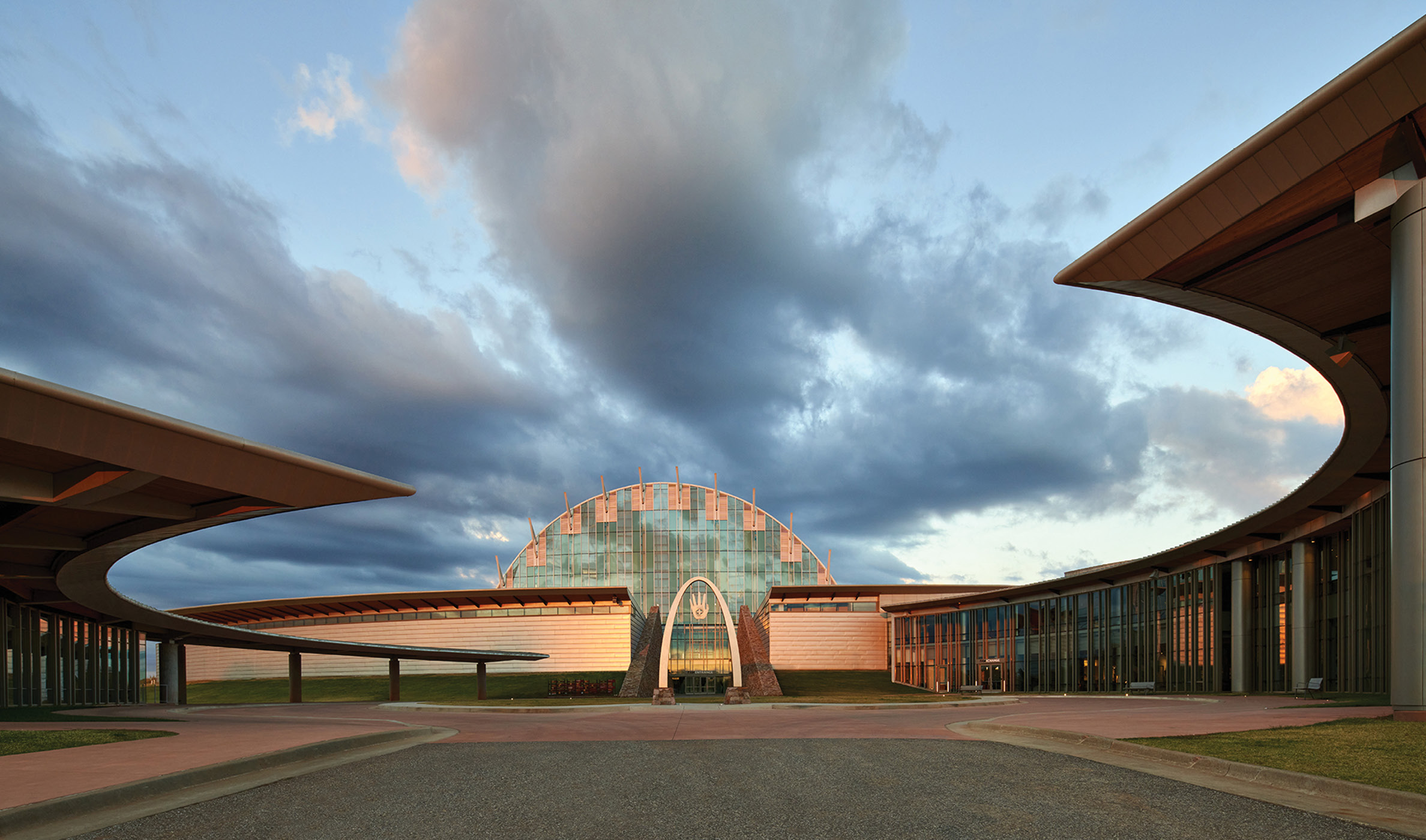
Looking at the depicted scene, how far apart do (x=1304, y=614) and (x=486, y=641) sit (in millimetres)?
54400

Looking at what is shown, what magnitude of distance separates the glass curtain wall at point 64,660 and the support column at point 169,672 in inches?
47.8

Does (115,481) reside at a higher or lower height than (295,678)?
higher

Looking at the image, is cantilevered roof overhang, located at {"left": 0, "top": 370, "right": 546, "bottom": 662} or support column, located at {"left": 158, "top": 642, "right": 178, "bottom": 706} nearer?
cantilevered roof overhang, located at {"left": 0, "top": 370, "right": 546, "bottom": 662}

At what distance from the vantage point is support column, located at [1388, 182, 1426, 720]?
561 inches

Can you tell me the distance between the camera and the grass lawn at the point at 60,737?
14531 mm

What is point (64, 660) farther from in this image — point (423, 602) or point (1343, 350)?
point (1343, 350)

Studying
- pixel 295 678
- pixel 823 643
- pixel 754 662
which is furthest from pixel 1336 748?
pixel 823 643

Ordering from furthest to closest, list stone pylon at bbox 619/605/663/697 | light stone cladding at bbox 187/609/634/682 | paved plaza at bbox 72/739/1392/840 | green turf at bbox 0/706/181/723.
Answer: light stone cladding at bbox 187/609/634/682
stone pylon at bbox 619/605/663/697
green turf at bbox 0/706/181/723
paved plaza at bbox 72/739/1392/840

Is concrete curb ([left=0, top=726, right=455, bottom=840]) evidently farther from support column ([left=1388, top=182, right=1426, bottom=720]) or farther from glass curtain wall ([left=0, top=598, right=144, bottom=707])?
glass curtain wall ([left=0, top=598, right=144, bottom=707])

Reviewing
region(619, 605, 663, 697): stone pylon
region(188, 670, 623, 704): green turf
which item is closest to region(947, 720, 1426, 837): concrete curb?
region(619, 605, 663, 697): stone pylon

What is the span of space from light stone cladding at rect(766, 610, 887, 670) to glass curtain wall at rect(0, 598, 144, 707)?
44.7 metres

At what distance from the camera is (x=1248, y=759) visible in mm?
10961

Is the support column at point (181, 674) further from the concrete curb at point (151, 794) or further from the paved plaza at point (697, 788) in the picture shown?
the concrete curb at point (151, 794)

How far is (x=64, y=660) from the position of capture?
1660 inches
